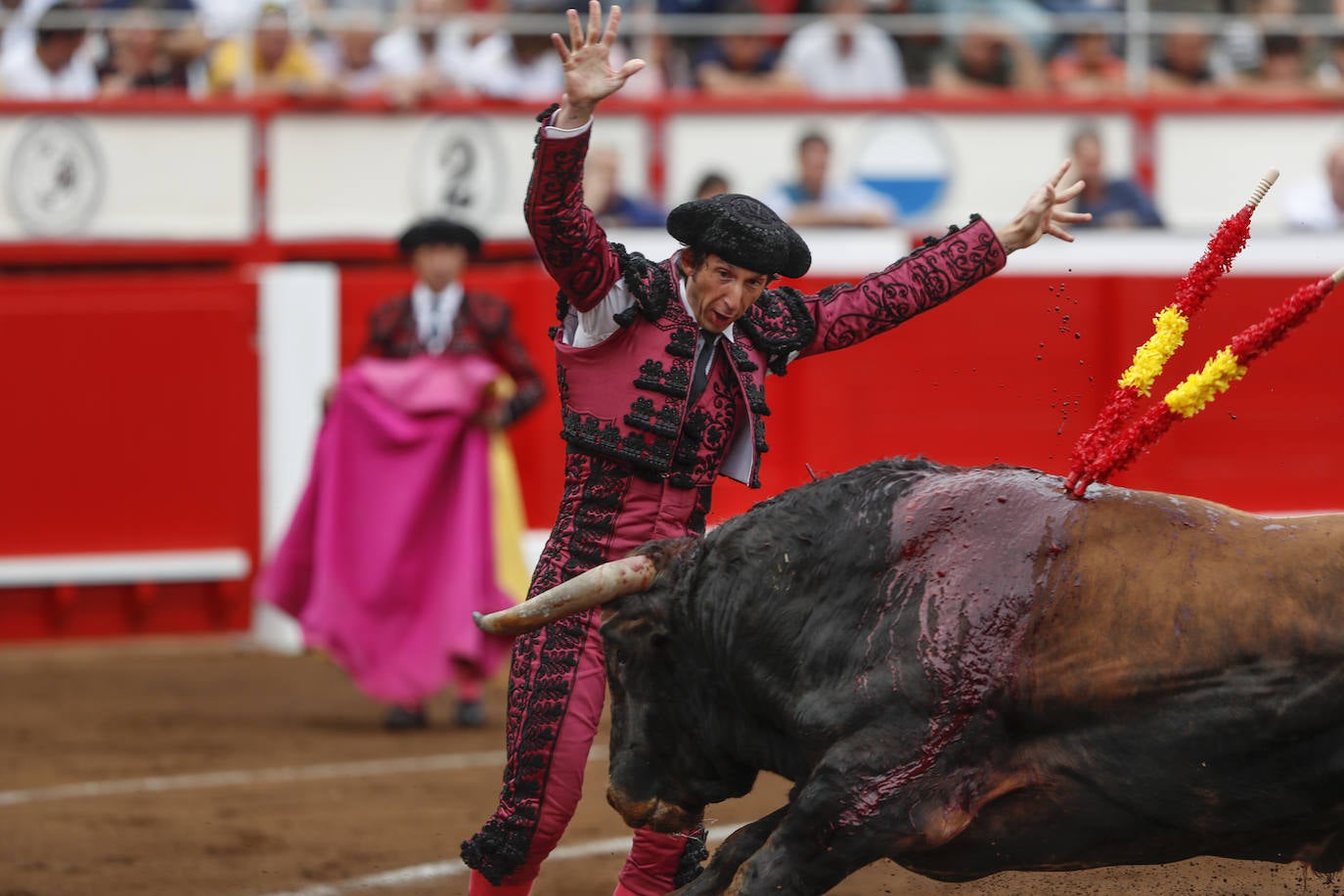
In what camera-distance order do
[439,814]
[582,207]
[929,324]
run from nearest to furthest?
1. [582,207]
2. [439,814]
3. [929,324]

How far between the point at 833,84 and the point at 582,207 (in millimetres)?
6218

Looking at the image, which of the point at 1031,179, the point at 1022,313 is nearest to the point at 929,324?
the point at 1022,313

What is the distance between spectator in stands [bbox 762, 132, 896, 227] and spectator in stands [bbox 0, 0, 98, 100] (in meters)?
3.05

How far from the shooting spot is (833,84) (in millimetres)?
8961

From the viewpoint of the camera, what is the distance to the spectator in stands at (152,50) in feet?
28.3

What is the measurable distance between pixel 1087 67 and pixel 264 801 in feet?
18.8

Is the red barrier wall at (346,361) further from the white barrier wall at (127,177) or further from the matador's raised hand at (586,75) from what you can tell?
the matador's raised hand at (586,75)

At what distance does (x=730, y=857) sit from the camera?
2.93m

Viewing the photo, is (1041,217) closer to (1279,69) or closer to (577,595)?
(577,595)

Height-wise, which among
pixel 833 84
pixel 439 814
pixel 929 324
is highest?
pixel 833 84

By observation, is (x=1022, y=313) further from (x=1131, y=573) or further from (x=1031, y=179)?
(x=1131, y=573)

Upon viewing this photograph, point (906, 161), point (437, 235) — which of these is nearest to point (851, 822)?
point (437, 235)

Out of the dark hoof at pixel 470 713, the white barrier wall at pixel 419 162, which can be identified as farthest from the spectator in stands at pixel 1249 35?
the dark hoof at pixel 470 713

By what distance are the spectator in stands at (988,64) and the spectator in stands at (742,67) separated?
727 mm
